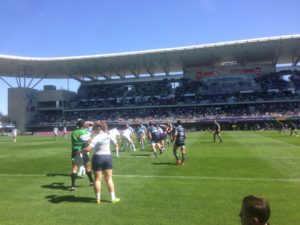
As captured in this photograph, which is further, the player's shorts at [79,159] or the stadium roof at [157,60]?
the stadium roof at [157,60]

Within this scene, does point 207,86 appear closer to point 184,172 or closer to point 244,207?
point 184,172

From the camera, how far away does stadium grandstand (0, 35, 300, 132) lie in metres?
71.9

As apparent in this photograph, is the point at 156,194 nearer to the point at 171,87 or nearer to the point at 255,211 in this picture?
the point at 255,211

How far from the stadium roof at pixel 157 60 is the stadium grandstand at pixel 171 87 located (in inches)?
6.7

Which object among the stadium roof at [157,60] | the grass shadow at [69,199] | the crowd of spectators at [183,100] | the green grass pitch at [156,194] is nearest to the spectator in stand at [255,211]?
the green grass pitch at [156,194]

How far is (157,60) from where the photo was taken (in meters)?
76.8

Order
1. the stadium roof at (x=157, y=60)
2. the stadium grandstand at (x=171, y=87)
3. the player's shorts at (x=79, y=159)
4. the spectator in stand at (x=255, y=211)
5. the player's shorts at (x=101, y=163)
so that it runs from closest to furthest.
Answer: the spectator in stand at (x=255, y=211) < the player's shorts at (x=101, y=163) < the player's shorts at (x=79, y=159) < the stadium roof at (x=157, y=60) < the stadium grandstand at (x=171, y=87)

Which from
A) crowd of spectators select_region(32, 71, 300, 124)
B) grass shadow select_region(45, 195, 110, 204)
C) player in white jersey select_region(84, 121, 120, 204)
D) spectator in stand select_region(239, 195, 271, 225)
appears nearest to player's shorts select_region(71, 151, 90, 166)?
grass shadow select_region(45, 195, 110, 204)

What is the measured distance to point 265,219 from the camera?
3312 mm

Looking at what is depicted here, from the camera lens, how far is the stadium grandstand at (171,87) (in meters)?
71.9

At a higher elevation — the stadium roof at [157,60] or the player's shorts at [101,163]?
the stadium roof at [157,60]

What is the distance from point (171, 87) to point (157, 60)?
11094 millimetres

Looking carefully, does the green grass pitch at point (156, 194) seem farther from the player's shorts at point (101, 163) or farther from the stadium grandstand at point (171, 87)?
the stadium grandstand at point (171, 87)

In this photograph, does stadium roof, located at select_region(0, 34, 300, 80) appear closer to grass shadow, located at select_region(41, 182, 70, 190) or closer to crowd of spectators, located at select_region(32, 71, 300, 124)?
crowd of spectators, located at select_region(32, 71, 300, 124)
